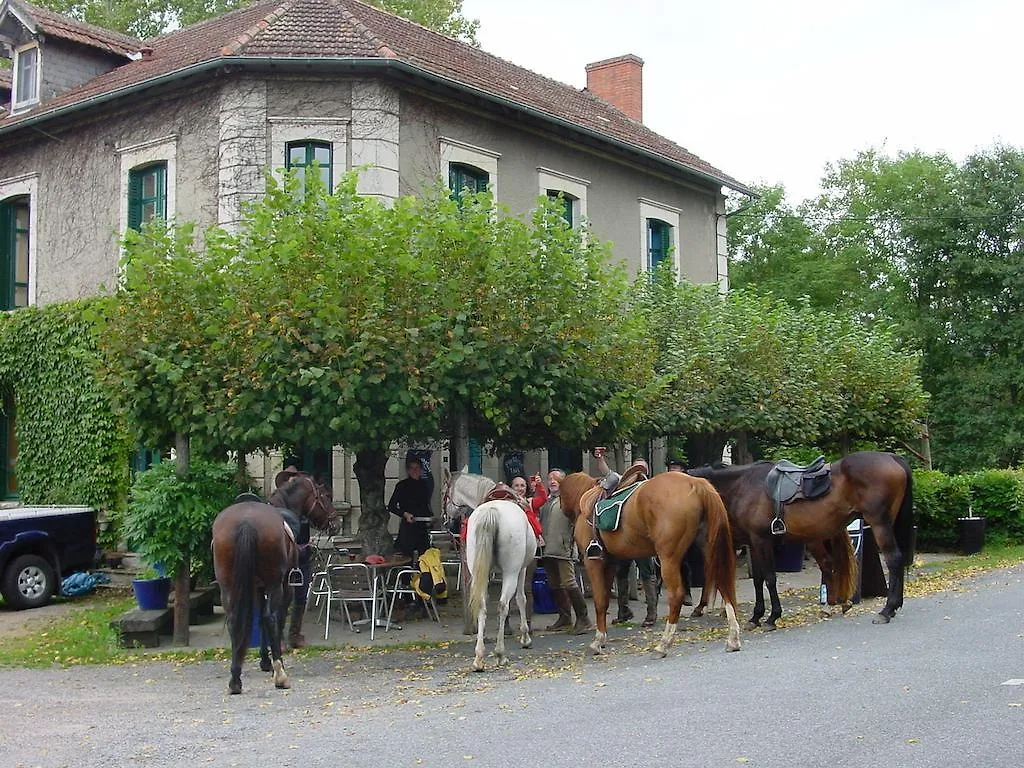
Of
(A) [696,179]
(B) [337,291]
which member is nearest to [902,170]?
(A) [696,179]

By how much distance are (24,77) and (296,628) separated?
1403 cm

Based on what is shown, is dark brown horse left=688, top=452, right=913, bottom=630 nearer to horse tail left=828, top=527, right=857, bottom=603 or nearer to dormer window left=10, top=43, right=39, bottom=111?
horse tail left=828, top=527, right=857, bottom=603

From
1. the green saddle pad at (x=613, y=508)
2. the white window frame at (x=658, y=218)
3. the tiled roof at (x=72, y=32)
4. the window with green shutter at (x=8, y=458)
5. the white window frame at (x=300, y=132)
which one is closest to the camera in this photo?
the green saddle pad at (x=613, y=508)

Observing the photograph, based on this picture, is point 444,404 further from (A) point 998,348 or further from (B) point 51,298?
(A) point 998,348

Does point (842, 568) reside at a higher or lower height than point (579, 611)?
higher

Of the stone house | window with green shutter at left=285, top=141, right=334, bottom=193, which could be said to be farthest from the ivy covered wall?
window with green shutter at left=285, top=141, right=334, bottom=193

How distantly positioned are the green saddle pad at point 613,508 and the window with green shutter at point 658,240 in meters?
12.4

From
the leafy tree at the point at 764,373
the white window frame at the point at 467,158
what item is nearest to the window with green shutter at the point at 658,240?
the leafy tree at the point at 764,373

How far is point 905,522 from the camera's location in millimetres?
12336

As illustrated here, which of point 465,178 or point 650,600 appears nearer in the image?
point 650,600

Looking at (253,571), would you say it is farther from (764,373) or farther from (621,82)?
(621,82)

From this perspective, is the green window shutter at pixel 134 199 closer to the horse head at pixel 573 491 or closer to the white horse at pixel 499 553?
the horse head at pixel 573 491

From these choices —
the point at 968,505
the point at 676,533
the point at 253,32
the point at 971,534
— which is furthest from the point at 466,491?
the point at 968,505

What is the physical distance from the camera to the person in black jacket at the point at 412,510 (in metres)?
Result: 13.9
